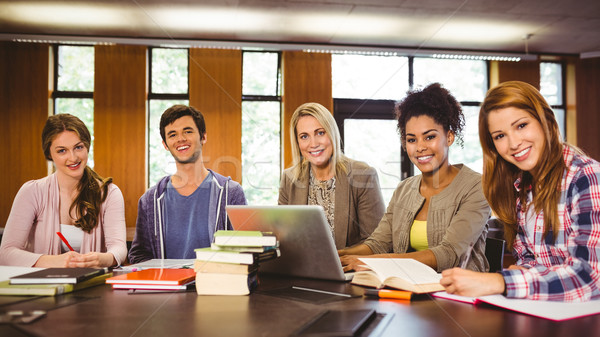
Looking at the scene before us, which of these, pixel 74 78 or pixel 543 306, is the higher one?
pixel 74 78

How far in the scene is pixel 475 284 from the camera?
3.97 feet

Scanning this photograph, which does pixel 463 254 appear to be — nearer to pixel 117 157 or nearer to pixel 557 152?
pixel 557 152

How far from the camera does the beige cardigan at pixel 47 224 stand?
2166mm

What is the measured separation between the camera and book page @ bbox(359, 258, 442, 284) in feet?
4.42

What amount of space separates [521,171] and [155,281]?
1314 mm

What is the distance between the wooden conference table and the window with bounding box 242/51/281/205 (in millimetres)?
5016

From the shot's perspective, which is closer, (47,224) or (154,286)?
(154,286)

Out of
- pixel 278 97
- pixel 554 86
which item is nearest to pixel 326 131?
pixel 278 97

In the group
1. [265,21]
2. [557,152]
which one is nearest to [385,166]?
[265,21]

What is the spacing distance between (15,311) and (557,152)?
5.24ft

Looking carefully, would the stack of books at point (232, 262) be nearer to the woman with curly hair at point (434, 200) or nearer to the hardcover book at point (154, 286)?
the hardcover book at point (154, 286)

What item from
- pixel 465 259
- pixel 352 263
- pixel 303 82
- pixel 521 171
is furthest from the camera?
pixel 303 82

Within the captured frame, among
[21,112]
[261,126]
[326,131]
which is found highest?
[21,112]

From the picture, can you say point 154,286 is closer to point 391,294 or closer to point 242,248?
point 242,248
